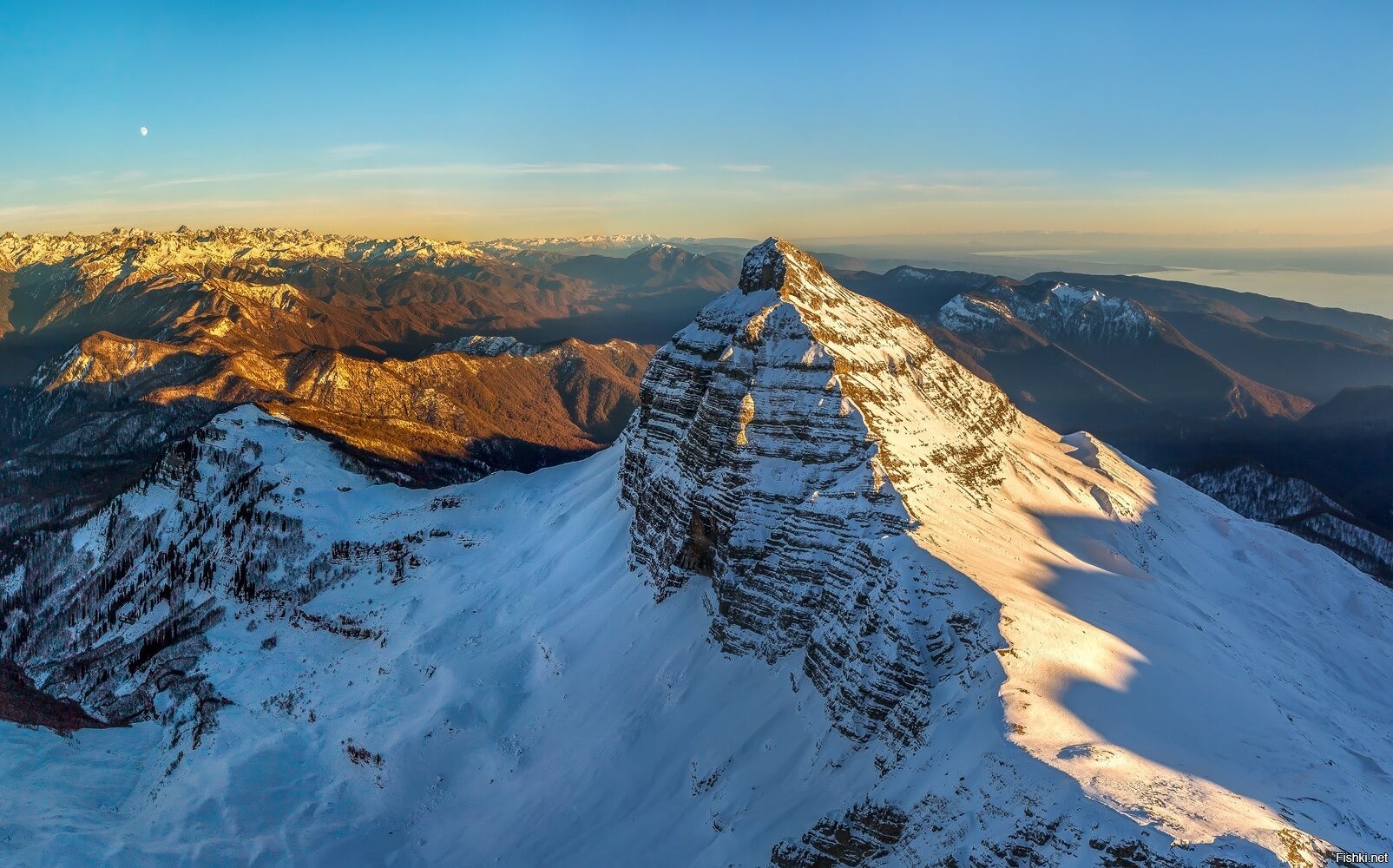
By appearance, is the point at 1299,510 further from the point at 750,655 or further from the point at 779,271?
the point at 750,655

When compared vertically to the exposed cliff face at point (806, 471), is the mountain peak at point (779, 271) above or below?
above

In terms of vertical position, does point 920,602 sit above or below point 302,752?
above

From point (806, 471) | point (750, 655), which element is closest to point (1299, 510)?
point (806, 471)

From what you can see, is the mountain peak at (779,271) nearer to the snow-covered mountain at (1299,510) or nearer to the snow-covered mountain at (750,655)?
the snow-covered mountain at (750,655)

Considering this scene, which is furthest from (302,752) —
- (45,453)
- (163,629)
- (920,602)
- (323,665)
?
(45,453)

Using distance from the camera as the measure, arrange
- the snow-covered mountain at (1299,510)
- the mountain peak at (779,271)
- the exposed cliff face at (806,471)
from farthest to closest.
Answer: the snow-covered mountain at (1299,510)
the mountain peak at (779,271)
the exposed cliff face at (806,471)

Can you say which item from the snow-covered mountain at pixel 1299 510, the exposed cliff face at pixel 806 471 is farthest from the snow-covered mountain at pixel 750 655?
the snow-covered mountain at pixel 1299 510

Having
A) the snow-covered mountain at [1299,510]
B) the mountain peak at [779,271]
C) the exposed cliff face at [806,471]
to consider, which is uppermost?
the mountain peak at [779,271]

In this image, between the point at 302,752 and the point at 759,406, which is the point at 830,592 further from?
the point at 302,752
